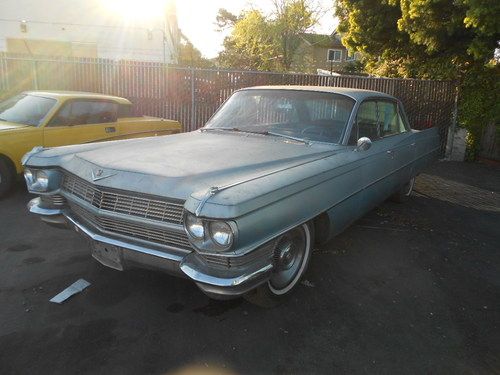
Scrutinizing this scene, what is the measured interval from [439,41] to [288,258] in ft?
29.6

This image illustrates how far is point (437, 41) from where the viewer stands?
10062 millimetres

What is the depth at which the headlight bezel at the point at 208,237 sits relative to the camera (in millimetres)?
A: 2414

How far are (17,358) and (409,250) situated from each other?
12.1 feet

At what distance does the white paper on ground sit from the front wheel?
53.3 inches

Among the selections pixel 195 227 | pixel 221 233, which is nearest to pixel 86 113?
pixel 195 227

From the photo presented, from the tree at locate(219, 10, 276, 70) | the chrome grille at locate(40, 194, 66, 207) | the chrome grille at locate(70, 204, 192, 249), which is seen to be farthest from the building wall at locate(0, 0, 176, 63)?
the tree at locate(219, 10, 276, 70)

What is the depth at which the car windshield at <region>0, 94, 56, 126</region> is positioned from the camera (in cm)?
599

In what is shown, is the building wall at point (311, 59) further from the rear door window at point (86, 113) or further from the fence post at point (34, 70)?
the rear door window at point (86, 113)

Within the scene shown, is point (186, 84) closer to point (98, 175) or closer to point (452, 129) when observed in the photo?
point (452, 129)

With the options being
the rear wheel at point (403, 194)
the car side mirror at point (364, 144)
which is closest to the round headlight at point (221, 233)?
the car side mirror at point (364, 144)

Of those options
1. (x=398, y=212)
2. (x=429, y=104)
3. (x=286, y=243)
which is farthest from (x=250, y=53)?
(x=286, y=243)

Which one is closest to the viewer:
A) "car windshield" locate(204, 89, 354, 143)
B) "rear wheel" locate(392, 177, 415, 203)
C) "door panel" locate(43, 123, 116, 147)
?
"car windshield" locate(204, 89, 354, 143)

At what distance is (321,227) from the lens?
11.6 ft

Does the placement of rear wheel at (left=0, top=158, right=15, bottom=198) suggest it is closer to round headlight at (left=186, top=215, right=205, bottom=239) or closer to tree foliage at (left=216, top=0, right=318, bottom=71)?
round headlight at (left=186, top=215, right=205, bottom=239)
